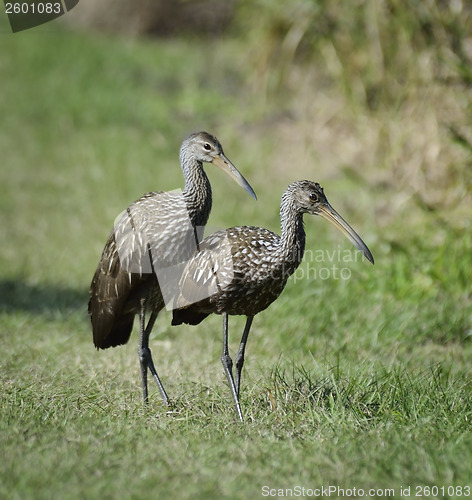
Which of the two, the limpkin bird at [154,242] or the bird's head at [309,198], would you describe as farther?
the limpkin bird at [154,242]

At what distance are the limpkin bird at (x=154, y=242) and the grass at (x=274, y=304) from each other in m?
0.44

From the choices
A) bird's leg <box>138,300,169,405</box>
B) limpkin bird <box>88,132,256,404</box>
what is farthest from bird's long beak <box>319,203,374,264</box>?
bird's leg <box>138,300,169,405</box>

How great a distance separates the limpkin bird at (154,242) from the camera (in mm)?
3947

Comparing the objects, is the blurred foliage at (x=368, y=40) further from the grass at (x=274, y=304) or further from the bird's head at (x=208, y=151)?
the bird's head at (x=208, y=151)

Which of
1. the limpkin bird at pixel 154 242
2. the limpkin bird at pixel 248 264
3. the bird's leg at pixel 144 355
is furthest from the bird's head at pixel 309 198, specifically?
the bird's leg at pixel 144 355

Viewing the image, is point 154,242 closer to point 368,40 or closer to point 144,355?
point 144,355

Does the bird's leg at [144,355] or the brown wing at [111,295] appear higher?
the brown wing at [111,295]

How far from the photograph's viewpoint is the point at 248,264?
368 centimetres

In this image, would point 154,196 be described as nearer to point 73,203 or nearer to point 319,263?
point 319,263

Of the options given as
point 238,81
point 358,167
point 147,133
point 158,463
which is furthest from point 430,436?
point 238,81

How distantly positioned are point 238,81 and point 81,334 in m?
7.33

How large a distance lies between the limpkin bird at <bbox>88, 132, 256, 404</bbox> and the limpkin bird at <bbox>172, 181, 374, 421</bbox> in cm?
14

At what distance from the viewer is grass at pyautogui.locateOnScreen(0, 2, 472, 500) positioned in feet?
10.5

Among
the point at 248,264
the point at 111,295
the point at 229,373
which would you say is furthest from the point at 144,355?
the point at 248,264
